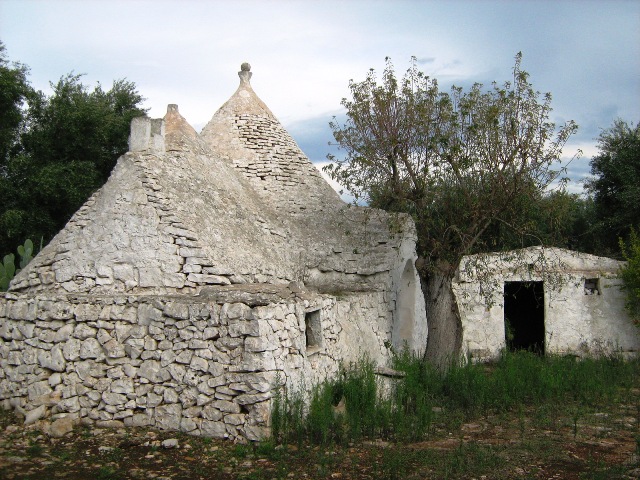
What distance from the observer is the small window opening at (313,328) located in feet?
25.6

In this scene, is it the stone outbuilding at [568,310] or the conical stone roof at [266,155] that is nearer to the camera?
the conical stone roof at [266,155]

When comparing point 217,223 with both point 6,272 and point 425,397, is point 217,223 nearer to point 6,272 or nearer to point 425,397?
point 425,397

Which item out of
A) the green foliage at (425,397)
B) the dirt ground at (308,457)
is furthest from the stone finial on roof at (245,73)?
the dirt ground at (308,457)

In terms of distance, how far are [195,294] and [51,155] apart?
11.1m

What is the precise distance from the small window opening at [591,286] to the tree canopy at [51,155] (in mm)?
12725

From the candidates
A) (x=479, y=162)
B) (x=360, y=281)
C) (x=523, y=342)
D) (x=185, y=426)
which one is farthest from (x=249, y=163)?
(x=523, y=342)

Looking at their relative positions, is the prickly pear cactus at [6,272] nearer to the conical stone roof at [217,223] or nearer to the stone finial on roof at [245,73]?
the conical stone roof at [217,223]

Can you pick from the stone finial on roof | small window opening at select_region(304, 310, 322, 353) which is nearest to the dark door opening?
the stone finial on roof

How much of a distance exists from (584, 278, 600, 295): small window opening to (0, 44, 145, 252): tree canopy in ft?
41.8

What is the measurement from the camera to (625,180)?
58.6ft

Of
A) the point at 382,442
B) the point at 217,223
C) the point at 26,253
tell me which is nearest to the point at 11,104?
the point at 26,253

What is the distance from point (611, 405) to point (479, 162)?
429cm

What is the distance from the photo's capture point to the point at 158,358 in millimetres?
6766

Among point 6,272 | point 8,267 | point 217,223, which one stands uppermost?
point 217,223
